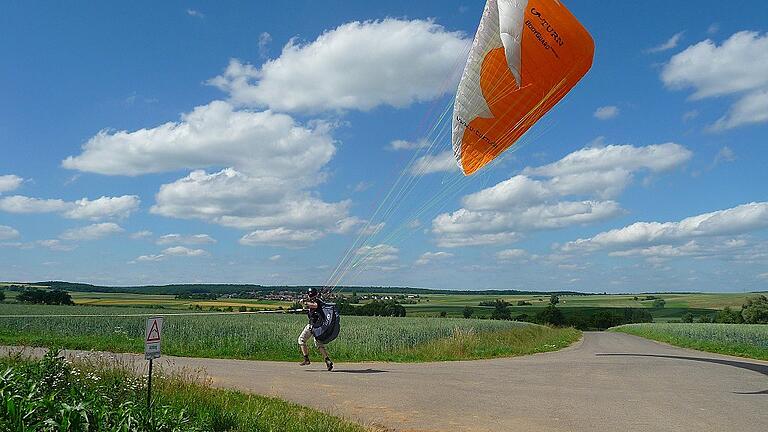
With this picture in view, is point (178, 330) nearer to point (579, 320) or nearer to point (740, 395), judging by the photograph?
point (740, 395)

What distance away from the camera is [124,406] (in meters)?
6.05

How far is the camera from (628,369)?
52.6 ft

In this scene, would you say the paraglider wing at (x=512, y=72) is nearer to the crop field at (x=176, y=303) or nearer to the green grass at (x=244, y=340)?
the green grass at (x=244, y=340)

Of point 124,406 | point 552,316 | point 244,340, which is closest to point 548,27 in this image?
point 124,406

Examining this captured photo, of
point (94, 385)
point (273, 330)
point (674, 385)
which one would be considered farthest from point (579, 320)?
point (94, 385)

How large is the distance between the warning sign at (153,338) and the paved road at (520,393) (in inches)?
112

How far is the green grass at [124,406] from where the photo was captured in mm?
4941

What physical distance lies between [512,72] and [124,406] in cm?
886

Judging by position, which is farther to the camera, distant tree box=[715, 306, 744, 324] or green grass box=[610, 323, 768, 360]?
distant tree box=[715, 306, 744, 324]

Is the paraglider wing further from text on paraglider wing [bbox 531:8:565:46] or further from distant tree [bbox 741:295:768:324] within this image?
distant tree [bbox 741:295:768:324]

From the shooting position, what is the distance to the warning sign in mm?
7870

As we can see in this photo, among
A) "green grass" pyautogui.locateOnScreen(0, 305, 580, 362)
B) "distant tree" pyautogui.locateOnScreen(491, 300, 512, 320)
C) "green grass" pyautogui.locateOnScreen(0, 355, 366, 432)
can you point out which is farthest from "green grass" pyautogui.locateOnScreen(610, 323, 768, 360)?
"distant tree" pyautogui.locateOnScreen(491, 300, 512, 320)

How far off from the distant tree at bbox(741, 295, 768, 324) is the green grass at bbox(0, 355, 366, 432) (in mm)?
72979

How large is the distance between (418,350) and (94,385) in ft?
42.5
